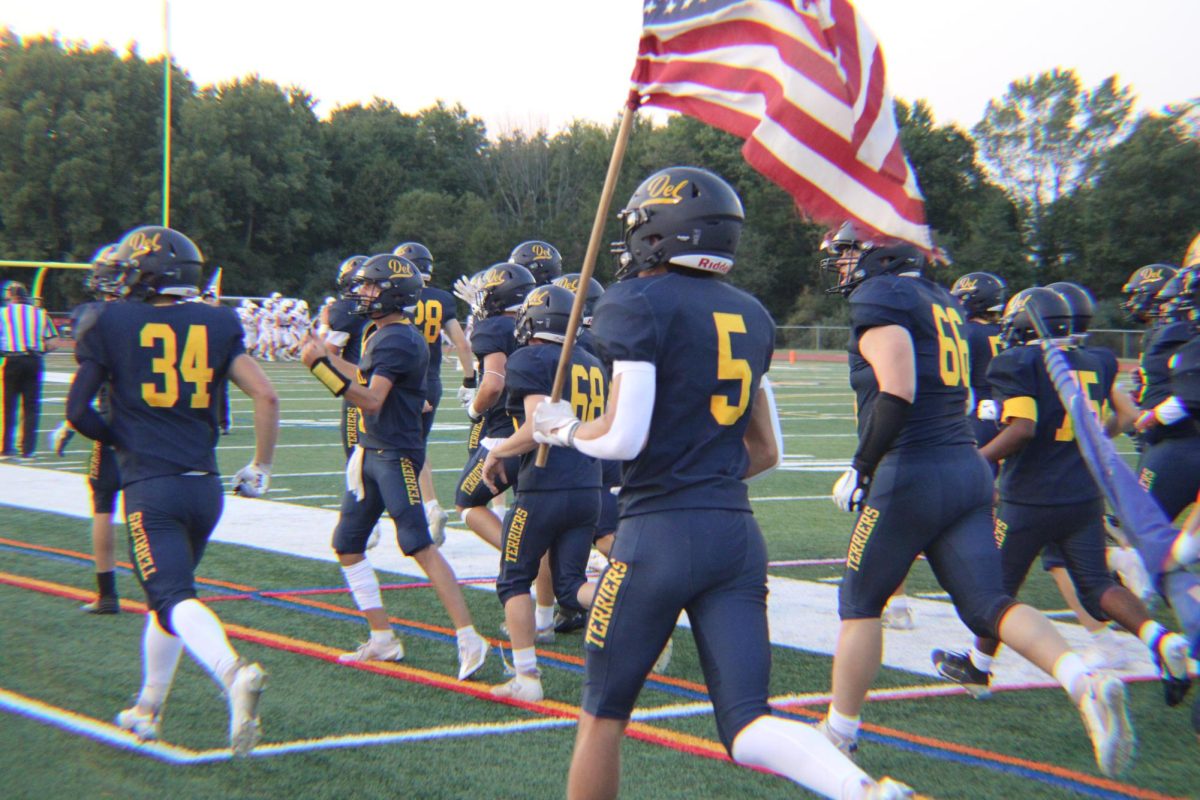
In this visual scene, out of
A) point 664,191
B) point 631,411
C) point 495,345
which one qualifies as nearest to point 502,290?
point 495,345

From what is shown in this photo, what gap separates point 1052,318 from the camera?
6.19 m

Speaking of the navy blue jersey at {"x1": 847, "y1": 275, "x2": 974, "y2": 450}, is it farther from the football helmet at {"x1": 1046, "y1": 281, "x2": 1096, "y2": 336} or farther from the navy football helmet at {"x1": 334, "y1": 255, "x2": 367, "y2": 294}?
the navy football helmet at {"x1": 334, "y1": 255, "x2": 367, "y2": 294}

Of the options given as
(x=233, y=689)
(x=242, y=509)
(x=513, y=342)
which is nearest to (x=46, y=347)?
(x=242, y=509)

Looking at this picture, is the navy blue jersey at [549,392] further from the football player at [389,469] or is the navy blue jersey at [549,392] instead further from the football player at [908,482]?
the football player at [908,482]

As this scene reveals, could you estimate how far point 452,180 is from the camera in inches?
2709

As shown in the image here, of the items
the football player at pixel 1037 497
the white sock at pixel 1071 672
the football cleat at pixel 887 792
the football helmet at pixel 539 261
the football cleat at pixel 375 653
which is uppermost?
the football helmet at pixel 539 261

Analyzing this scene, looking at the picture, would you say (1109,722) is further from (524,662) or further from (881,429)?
(524,662)

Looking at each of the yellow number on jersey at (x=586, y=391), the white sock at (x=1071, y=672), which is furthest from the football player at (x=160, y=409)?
the white sock at (x=1071, y=672)

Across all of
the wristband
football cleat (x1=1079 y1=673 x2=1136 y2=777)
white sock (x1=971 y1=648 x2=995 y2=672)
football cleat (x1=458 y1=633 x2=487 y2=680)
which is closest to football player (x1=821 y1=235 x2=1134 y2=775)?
football cleat (x1=1079 y1=673 x2=1136 y2=777)

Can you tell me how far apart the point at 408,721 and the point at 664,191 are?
2739 mm

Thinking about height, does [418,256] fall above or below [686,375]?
above

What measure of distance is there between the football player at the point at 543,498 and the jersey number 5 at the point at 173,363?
138 centimetres

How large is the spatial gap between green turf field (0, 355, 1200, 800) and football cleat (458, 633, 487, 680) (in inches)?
3.4

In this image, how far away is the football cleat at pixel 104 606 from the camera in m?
7.13
